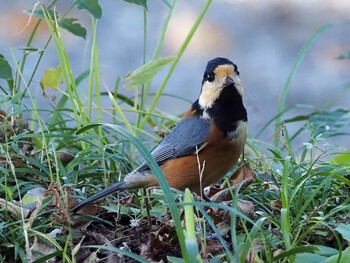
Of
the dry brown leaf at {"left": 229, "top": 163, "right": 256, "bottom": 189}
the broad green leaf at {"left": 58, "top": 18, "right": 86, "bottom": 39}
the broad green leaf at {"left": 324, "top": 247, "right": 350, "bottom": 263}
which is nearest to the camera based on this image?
the broad green leaf at {"left": 324, "top": 247, "right": 350, "bottom": 263}

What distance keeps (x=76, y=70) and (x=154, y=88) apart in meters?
0.69

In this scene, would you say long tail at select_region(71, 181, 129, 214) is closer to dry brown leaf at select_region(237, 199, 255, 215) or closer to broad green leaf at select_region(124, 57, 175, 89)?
dry brown leaf at select_region(237, 199, 255, 215)

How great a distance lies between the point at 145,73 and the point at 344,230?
5.56 ft

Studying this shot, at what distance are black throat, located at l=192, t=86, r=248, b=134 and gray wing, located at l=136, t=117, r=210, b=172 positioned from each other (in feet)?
0.19

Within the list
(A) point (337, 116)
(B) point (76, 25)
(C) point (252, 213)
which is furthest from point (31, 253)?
(A) point (337, 116)

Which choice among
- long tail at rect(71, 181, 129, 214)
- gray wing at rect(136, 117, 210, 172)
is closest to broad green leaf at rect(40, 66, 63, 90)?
gray wing at rect(136, 117, 210, 172)

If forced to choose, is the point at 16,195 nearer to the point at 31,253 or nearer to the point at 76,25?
the point at 31,253

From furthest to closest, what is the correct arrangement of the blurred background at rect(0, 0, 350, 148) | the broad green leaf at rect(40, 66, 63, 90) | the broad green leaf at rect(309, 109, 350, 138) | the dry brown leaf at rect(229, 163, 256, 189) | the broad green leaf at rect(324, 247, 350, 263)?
the blurred background at rect(0, 0, 350, 148) → the broad green leaf at rect(40, 66, 63, 90) → the broad green leaf at rect(309, 109, 350, 138) → the dry brown leaf at rect(229, 163, 256, 189) → the broad green leaf at rect(324, 247, 350, 263)

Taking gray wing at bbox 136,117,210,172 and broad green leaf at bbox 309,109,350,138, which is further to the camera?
broad green leaf at bbox 309,109,350,138

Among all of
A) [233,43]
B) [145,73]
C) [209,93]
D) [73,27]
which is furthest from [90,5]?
[233,43]

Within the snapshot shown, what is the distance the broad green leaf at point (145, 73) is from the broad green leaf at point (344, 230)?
1596 mm

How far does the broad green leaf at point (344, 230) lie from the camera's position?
3.18m

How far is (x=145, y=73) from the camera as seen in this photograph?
182 inches

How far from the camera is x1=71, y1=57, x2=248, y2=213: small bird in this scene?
4.18 metres
